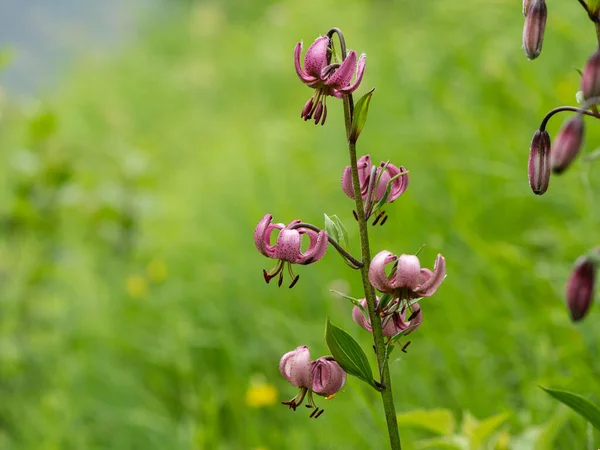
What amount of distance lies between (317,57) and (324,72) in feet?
0.06

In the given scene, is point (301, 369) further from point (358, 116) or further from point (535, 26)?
point (535, 26)

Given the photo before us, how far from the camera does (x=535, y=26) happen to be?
80cm

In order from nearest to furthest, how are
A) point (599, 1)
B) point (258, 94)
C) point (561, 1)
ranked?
point (599, 1) < point (561, 1) < point (258, 94)

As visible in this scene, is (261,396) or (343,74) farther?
(261,396)

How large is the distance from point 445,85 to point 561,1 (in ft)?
1.92

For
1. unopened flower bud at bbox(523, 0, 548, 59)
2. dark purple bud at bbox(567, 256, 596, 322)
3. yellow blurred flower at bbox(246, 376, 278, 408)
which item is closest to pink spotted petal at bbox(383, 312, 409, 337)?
dark purple bud at bbox(567, 256, 596, 322)

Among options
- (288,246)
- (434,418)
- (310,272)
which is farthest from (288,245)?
(310,272)

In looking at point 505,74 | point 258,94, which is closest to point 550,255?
point 505,74

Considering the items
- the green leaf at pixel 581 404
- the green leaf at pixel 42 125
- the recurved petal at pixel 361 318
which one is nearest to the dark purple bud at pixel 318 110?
the recurved petal at pixel 361 318

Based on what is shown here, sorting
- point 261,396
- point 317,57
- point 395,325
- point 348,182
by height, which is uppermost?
point 317,57

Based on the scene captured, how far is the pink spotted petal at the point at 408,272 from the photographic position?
80 cm

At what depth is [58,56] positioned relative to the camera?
22.4 ft

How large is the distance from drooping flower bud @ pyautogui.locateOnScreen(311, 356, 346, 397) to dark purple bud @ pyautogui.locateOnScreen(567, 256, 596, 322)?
263mm

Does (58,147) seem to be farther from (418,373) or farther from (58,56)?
(58,56)
